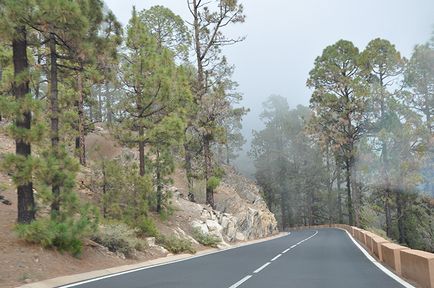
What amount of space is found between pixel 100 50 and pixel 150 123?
7178mm

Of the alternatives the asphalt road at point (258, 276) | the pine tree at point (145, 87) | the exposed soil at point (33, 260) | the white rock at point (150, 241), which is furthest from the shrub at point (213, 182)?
the asphalt road at point (258, 276)

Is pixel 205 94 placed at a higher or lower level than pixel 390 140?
higher

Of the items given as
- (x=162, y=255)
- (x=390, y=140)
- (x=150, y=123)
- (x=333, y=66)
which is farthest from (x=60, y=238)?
(x=333, y=66)

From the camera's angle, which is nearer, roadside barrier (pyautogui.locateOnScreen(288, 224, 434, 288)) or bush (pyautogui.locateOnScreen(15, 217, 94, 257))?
roadside barrier (pyautogui.locateOnScreen(288, 224, 434, 288))

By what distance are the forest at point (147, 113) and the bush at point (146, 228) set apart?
0.15ft

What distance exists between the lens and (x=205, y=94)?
31.2 metres

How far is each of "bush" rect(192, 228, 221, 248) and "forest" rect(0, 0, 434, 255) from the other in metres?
1.95

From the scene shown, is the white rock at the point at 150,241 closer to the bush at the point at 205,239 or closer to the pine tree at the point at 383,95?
the bush at the point at 205,239

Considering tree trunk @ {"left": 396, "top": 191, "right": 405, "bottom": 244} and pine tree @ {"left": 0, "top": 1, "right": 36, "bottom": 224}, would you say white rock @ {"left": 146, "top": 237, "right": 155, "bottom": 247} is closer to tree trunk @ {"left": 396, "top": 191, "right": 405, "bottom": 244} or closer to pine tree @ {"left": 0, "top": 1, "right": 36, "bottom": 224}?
pine tree @ {"left": 0, "top": 1, "right": 36, "bottom": 224}

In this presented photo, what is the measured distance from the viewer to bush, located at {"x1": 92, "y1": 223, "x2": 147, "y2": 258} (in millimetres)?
16219

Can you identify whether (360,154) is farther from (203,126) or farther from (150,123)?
(150,123)

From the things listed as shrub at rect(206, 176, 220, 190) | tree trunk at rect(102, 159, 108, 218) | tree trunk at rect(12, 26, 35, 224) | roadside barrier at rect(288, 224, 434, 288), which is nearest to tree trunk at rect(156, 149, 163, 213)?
tree trunk at rect(102, 159, 108, 218)

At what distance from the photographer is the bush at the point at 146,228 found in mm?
20047

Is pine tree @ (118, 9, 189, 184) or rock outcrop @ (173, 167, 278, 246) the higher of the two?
pine tree @ (118, 9, 189, 184)
